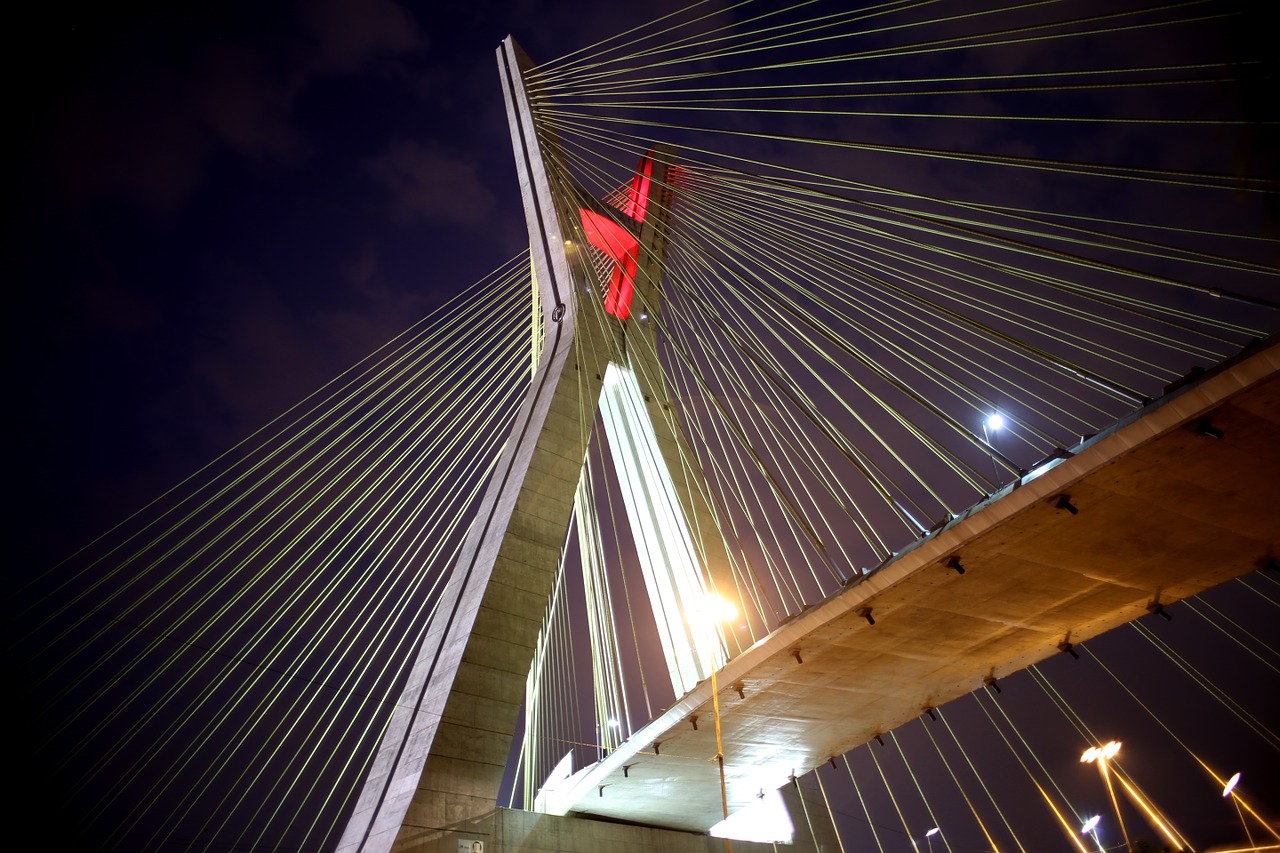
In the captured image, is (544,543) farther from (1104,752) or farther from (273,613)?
(273,613)

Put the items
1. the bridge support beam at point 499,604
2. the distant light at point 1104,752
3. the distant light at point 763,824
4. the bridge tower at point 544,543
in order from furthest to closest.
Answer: the distant light at point 1104,752
the distant light at point 763,824
the bridge tower at point 544,543
the bridge support beam at point 499,604

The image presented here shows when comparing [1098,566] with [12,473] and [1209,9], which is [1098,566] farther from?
[12,473]

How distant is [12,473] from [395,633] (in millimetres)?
24271

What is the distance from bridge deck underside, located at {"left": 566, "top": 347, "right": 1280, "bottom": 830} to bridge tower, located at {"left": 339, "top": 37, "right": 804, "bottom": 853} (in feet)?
3.59

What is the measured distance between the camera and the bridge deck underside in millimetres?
6289


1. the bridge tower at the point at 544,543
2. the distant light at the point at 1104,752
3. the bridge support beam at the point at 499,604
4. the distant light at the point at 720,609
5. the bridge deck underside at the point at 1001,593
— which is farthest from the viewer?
the distant light at the point at 1104,752

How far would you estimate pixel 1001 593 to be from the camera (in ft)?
27.3

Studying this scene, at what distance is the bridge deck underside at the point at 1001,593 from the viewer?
6.29 metres

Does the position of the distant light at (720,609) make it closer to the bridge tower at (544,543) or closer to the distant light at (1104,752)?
the bridge tower at (544,543)

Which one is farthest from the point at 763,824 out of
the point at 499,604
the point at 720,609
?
the point at 499,604

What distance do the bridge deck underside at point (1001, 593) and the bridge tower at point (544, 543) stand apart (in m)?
1.09

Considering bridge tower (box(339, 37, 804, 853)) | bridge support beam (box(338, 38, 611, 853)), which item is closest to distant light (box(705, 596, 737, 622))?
bridge tower (box(339, 37, 804, 853))

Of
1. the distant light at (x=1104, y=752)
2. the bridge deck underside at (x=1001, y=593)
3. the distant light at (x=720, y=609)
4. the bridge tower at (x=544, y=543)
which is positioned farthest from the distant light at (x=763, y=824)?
the distant light at (x=1104, y=752)

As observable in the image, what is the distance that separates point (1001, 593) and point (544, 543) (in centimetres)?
609
